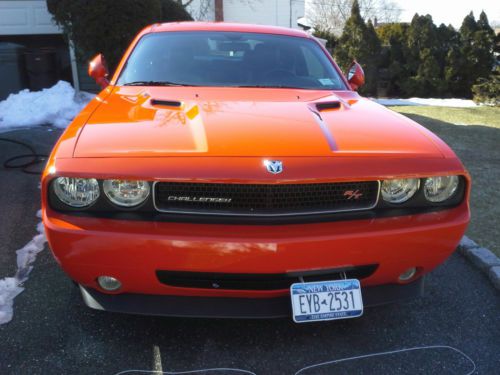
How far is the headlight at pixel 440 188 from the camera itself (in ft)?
6.89

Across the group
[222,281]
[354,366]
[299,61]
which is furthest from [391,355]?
[299,61]

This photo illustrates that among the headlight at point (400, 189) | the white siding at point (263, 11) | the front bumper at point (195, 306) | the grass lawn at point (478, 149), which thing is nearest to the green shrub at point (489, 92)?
the grass lawn at point (478, 149)

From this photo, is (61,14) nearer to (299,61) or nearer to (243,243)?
(299,61)

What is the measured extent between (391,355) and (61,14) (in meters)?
8.08

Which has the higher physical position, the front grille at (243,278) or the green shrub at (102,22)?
the green shrub at (102,22)

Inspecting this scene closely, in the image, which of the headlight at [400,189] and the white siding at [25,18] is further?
the white siding at [25,18]

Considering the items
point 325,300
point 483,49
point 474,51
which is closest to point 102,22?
point 325,300

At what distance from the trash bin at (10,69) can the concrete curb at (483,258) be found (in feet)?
26.9

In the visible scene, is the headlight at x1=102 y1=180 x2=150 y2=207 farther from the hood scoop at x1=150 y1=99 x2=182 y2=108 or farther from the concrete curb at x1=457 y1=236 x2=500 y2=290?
the concrete curb at x1=457 y1=236 x2=500 y2=290

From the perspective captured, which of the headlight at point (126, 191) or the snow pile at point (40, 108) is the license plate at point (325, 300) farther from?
the snow pile at point (40, 108)

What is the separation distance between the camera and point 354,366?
84.7 inches

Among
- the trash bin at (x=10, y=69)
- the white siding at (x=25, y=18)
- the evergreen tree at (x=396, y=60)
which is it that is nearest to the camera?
the trash bin at (x=10, y=69)

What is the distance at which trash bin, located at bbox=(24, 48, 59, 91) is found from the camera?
8.86 metres

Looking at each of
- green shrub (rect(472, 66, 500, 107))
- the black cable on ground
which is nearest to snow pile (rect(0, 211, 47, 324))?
the black cable on ground
